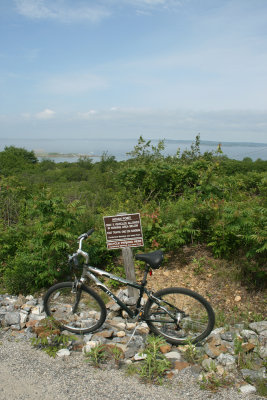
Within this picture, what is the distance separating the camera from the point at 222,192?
6.94 meters

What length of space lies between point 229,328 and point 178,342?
26.7 inches

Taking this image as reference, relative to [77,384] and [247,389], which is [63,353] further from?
[247,389]

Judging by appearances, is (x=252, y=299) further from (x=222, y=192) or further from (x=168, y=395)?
(x=222, y=192)

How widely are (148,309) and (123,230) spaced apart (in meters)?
1.19

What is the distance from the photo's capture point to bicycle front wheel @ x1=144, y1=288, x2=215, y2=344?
3.80 m

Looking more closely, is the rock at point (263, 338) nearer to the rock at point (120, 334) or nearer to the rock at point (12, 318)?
the rock at point (120, 334)

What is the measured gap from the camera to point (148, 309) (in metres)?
3.98

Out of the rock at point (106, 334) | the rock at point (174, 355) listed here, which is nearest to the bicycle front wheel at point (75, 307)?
the rock at point (106, 334)

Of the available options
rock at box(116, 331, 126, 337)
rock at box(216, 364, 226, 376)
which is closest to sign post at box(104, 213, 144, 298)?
rock at box(116, 331, 126, 337)

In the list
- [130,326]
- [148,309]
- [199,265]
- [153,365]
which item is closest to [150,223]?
[199,265]

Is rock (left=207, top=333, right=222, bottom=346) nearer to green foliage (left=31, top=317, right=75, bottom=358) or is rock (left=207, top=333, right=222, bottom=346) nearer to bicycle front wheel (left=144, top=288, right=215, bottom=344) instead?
bicycle front wheel (left=144, top=288, right=215, bottom=344)

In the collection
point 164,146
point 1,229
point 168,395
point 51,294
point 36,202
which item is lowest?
point 168,395

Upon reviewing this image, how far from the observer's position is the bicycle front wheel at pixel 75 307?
418cm

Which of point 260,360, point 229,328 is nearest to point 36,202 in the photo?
point 229,328
